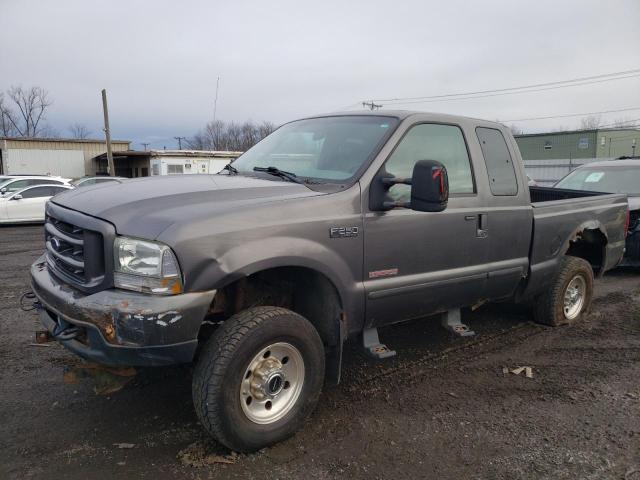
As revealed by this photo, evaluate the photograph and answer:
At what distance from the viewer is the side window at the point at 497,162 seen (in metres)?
4.29

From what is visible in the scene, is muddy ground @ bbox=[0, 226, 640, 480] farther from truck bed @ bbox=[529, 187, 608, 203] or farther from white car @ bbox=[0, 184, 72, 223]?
white car @ bbox=[0, 184, 72, 223]

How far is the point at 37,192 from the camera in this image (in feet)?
49.4

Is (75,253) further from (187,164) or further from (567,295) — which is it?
(187,164)

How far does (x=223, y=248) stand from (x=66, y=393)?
2020 millimetres

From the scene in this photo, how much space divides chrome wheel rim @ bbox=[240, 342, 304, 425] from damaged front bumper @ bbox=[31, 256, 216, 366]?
0.42 meters

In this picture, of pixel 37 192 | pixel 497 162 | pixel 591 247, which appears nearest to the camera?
pixel 497 162

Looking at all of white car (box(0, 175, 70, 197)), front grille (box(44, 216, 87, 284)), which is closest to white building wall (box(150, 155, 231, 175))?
white car (box(0, 175, 70, 197))

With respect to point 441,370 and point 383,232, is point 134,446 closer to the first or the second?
point 383,232

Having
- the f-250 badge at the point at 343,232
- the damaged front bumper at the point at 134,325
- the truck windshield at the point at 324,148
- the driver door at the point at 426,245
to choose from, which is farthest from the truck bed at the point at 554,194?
the damaged front bumper at the point at 134,325

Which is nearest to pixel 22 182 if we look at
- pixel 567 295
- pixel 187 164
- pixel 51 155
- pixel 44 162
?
pixel 187 164

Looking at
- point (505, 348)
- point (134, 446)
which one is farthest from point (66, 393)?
point (505, 348)

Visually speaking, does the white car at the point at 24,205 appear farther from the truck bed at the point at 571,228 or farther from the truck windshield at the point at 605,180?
the truck bed at the point at 571,228

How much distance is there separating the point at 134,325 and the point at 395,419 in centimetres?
186

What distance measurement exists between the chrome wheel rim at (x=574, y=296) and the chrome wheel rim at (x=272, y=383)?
11.5ft
